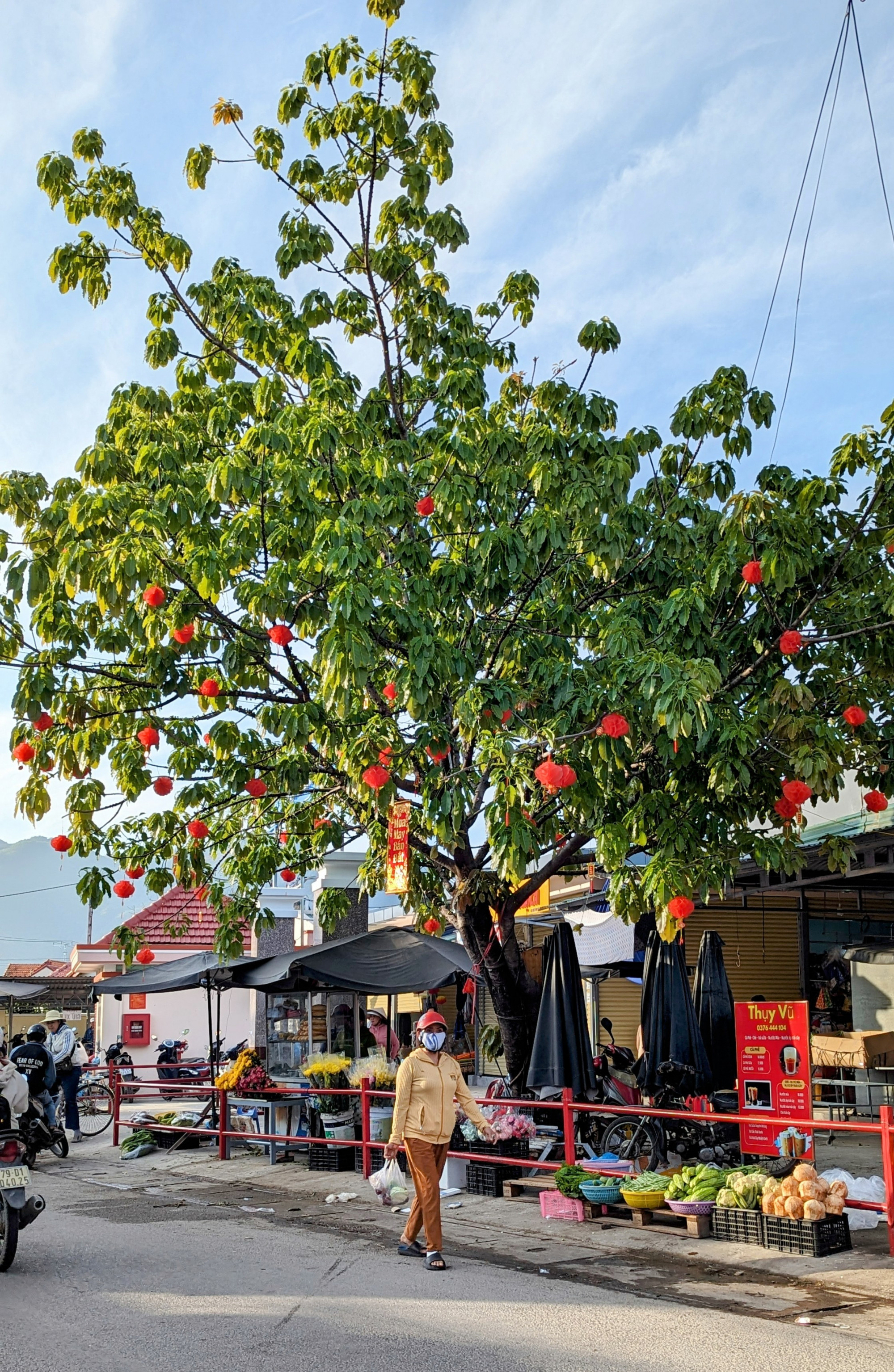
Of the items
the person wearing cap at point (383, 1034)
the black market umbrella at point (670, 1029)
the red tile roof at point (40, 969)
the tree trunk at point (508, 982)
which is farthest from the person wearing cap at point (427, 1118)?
the red tile roof at point (40, 969)

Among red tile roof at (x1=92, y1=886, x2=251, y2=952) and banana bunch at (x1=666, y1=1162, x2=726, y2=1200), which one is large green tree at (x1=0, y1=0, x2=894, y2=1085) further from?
red tile roof at (x1=92, y1=886, x2=251, y2=952)

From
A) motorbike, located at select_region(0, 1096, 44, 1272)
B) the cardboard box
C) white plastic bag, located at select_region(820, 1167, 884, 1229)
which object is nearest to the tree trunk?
white plastic bag, located at select_region(820, 1167, 884, 1229)

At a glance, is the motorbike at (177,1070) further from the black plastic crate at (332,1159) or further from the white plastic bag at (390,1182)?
the white plastic bag at (390,1182)

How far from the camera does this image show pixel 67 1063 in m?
19.4

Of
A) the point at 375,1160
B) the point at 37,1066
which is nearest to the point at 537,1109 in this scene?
the point at 375,1160

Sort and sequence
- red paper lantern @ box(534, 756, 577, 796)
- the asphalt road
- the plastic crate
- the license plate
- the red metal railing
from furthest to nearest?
red paper lantern @ box(534, 756, 577, 796) → the plastic crate → the red metal railing → the license plate → the asphalt road

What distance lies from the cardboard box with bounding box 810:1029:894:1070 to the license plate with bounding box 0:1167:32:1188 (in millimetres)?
10036

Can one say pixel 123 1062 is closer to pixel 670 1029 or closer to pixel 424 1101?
pixel 670 1029

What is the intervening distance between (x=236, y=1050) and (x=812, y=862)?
43.1ft

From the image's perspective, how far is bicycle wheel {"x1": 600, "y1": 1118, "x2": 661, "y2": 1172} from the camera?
39.2ft

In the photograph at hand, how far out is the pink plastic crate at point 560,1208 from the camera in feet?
35.4

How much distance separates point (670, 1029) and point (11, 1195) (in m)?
6.75

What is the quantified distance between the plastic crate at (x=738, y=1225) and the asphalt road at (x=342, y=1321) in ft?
5.64

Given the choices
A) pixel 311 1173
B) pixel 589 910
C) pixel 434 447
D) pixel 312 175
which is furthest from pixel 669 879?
pixel 589 910
